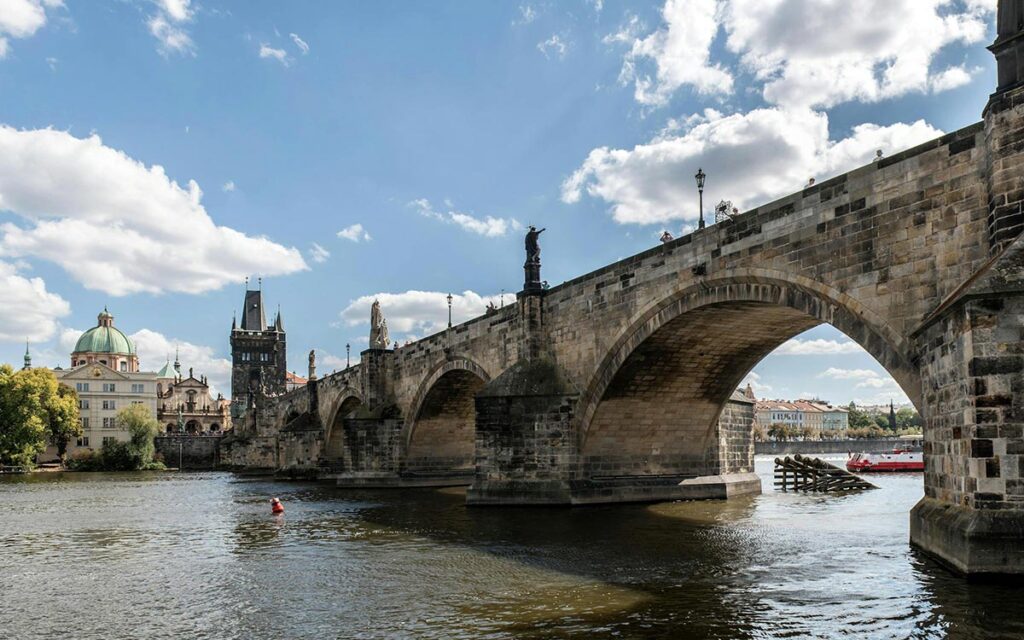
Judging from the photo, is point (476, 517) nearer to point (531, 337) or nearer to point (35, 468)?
point (531, 337)

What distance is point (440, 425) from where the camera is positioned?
41344mm

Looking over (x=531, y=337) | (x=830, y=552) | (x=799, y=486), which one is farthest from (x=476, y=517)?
(x=799, y=486)

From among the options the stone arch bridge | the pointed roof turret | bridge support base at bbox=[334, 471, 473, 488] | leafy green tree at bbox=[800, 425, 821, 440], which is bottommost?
leafy green tree at bbox=[800, 425, 821, 440]

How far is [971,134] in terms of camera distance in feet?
46.3

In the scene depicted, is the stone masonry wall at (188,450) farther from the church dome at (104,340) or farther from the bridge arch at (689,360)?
the bridge arch at (689,360)

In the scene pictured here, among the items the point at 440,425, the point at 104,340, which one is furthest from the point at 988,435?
the point at 104,340

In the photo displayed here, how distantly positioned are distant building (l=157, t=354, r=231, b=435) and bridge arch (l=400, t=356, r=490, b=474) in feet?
295

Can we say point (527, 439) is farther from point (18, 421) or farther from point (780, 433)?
point (780, 433)

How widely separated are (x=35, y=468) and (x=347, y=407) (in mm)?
41747

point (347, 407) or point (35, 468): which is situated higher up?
point (347, 407)

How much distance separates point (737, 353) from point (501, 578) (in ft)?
44.1

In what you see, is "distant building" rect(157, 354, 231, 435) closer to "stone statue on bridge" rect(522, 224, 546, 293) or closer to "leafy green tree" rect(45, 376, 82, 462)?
"leafy green tree" rect(45, 376, 82, 462)

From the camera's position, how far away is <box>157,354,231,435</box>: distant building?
12638 centimetres

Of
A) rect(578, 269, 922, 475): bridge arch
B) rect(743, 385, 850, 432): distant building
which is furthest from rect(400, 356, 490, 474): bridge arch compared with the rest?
rect(743, 385, 850, 432): distant building
